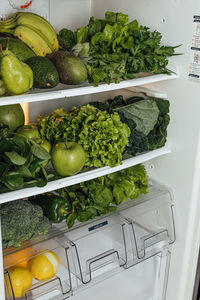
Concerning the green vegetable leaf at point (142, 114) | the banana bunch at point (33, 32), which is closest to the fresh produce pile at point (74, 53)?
the banana bunch at point (33, 32)

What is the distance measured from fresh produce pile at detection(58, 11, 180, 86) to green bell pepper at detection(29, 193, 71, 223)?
0.50 metres

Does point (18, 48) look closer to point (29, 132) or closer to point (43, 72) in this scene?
point (43, 72)

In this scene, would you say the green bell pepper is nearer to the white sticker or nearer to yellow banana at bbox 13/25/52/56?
yellow banana at bbox 13/25/52/56

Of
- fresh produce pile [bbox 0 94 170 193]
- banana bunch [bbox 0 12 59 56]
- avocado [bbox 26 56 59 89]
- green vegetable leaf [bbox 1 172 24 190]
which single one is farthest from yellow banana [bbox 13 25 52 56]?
green vegetable leaf [bbox 1 172 24 190]

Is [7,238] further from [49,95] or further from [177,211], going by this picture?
[177,211]

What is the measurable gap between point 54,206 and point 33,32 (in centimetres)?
67

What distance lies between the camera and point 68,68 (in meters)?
1.37

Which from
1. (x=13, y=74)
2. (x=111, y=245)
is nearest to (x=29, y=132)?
(x=13, y=74)

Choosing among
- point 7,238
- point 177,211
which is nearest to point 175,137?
point 177,211

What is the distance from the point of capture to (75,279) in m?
1.59

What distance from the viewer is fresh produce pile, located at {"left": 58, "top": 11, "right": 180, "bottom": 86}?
1476mm

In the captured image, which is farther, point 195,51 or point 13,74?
point 195,51

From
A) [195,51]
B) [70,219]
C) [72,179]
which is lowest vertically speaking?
[70,219]

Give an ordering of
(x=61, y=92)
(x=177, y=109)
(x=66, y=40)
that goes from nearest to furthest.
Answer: (x=61, y=92)
(x=66, y=40)
(x=177, y=109)
